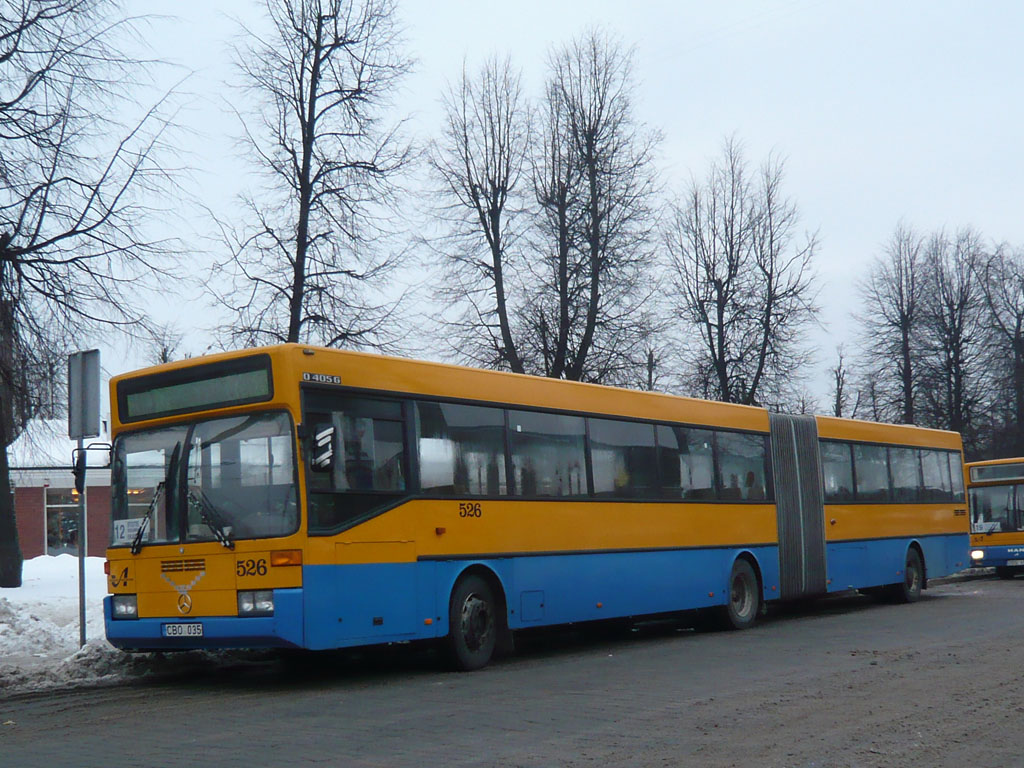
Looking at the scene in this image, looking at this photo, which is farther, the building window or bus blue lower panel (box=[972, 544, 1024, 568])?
the building window

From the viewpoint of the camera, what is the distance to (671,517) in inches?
643

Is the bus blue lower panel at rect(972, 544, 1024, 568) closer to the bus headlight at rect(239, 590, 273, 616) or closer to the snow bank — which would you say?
the snow bank

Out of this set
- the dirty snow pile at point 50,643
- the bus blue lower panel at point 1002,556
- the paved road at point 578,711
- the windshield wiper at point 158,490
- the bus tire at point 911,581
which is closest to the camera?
the paved road at point 578,711

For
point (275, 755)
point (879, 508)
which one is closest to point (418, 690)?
point (275, 755)

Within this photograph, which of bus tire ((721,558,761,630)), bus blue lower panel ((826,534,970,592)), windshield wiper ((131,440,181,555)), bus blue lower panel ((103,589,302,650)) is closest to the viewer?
bus blue lower panel ((103,589,302,650))

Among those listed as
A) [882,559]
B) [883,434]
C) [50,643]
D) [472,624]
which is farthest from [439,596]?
[883,434]

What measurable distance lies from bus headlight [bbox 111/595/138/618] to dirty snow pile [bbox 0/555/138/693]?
0.87 metres

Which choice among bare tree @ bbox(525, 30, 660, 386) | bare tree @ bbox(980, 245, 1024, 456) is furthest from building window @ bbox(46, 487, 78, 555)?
bare tree @ bbox(980, 245, 1024, 456)

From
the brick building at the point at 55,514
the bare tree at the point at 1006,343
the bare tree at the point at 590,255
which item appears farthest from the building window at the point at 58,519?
the bare tree at the point at 1006,343

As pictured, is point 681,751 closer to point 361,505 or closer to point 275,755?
point 275,755

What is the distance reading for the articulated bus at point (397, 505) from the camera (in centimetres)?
1083

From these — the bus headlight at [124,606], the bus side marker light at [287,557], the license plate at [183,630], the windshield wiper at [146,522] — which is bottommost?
the license plate at [183,630]

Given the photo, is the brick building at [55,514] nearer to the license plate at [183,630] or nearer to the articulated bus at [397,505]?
the articulated bus at [397,505]

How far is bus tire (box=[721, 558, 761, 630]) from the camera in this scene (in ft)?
57.5
